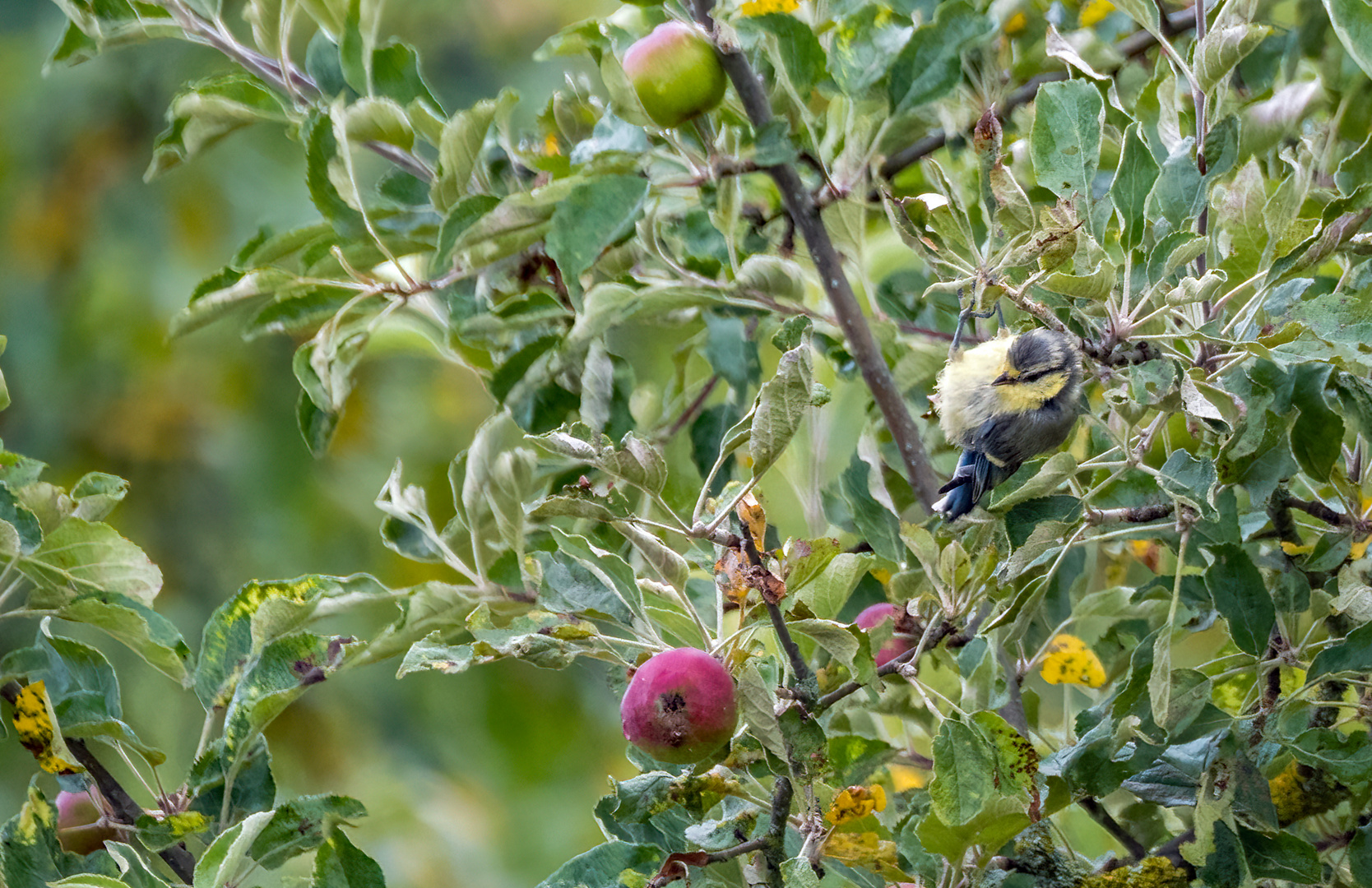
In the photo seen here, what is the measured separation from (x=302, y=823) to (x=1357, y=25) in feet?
2.70

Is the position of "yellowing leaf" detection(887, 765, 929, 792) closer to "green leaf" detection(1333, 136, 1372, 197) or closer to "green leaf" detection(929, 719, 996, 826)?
"green leaf" detection(929, 719, 996, 826)

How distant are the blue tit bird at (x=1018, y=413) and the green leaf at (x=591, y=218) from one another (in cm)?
24

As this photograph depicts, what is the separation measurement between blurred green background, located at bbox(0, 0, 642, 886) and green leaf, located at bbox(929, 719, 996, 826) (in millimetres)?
1465

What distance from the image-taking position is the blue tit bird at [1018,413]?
2.30 ft

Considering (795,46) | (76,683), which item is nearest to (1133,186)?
(795,46)

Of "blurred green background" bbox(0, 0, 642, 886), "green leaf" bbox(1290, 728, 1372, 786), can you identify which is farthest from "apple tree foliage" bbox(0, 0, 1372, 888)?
"blurred green background" bbox(0, 0, 642, 886)

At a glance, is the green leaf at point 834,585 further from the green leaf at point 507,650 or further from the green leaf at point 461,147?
the green leaf at point 461,147

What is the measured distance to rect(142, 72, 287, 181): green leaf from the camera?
0.87 metres

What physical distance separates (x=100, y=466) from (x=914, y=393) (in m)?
1.89

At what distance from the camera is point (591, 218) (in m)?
0.76

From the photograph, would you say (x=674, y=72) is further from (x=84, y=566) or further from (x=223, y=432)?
(x=223, y=432)

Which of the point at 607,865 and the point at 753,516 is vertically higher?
the point at 753,516

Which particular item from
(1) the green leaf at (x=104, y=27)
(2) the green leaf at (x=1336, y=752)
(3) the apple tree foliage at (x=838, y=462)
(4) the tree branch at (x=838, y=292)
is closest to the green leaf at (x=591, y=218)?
(3) the apple tree foliage at (x=838, y=462)

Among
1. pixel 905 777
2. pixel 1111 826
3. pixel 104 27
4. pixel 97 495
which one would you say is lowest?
pixel 905 777
